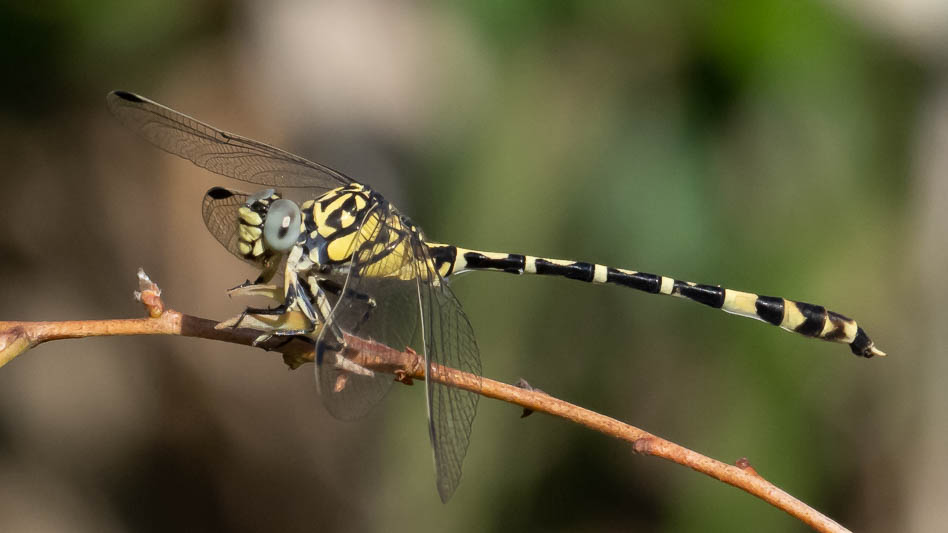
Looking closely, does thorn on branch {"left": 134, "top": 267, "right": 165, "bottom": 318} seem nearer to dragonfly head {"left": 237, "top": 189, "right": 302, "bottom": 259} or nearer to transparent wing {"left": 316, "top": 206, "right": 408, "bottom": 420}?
transparent wing {"left": 316, "top": 206, "right": 408, "bottom": 420}

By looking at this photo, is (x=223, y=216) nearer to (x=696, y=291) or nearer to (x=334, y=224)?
(x=334, y=224)

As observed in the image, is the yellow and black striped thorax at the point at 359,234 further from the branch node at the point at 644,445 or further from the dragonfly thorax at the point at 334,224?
the branch node at the point at 644,445

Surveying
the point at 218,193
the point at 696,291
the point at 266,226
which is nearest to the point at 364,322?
the point at 266,226

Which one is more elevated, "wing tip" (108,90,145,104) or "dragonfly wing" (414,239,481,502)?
"wing tip" (108,90,145,104)

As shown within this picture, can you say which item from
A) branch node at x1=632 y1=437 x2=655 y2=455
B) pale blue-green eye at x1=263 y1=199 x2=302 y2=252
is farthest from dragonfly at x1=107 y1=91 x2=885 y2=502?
branch node at x1=632 y1=437 x2=655 y2=455

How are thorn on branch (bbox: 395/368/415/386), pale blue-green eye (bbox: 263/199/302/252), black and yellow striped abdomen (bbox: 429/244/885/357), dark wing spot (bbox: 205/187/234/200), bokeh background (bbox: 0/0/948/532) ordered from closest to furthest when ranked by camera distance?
thorn on branch (bbox: 395/368/415/386) → pale blue-green eye (bbox: 263/199/302/252) → dark wing spot (bbox: 205/187/234/200) → black and yellow striped abdomen (bbox: 429/244/885/357) → bokeh background (bbox: 0/0/948/532)

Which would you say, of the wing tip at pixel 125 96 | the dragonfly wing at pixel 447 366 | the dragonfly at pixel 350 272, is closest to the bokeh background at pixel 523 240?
the dragonfly at pixel 350 272

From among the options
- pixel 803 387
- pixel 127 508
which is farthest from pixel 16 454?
pixel 803 387

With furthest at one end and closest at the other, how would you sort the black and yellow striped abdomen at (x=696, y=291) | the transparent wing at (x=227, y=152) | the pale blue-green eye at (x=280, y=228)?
the black and yellow striped abdomen at (x=696, y=291)
the transparent wing at (x=227, y=152)
the pale blue-green eye at (x=280, y=228)

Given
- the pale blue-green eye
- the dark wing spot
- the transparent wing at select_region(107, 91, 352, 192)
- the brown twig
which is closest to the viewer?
the brown twig

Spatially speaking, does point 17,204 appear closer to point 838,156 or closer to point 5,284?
point 5,284
